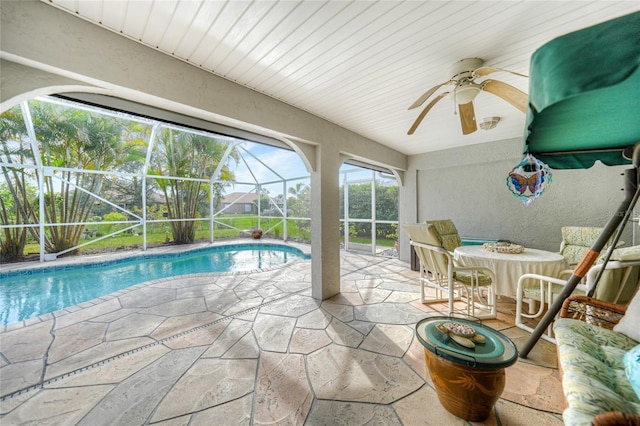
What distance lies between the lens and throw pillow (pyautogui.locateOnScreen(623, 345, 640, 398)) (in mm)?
1105

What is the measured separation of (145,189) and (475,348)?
9305 mm

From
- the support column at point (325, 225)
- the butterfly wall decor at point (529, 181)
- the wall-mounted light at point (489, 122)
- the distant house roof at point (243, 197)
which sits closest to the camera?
the wall-mounted light at point (489, 122)

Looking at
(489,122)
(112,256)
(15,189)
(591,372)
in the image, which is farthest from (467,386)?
(15,189)

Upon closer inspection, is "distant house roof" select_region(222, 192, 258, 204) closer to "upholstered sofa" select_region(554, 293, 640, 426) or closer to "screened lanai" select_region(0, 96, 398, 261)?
"screened lanai" select_region(0, 96, 398, 261)

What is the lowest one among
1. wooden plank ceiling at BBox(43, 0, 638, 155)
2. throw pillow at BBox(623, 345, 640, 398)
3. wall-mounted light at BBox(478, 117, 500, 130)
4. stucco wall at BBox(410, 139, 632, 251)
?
throw pillow at BBox(623, 345, 640, 398)

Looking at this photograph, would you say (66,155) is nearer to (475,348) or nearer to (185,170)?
(185,170)

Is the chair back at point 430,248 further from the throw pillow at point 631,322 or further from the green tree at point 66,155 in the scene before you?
the green tree at point 66,155

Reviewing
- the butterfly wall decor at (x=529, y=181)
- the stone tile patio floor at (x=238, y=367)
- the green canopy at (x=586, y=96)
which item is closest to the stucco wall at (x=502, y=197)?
the butterfly wall decor at (x=529, y=181)

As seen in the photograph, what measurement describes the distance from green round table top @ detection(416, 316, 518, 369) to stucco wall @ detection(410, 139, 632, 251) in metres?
4.08

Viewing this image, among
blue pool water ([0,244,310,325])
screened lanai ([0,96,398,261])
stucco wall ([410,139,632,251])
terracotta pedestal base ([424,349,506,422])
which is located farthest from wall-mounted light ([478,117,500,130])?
blue pool water ([0,244,310,325])

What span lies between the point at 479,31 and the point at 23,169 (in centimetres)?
983

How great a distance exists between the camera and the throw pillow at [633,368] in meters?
1.11

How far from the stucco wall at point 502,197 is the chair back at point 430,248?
106 inches

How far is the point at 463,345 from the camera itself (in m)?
1.47
